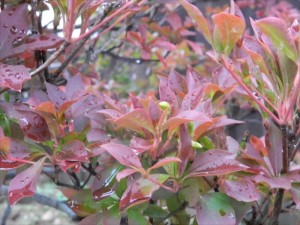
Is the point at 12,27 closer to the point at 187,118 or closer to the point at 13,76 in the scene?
the point at 13,76

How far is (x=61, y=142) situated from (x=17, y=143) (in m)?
0.08

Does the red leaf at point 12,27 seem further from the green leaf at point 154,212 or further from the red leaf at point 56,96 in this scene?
the green leaf at point 154,212

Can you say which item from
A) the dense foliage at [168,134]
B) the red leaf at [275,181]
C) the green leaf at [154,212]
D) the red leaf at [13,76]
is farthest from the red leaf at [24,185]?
the red leaf at [275,181]

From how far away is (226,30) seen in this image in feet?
2.27

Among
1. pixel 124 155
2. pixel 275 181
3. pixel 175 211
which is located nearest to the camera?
pixel 124 155

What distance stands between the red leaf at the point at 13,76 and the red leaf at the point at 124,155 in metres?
0.18

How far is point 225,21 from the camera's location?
26.8 inches

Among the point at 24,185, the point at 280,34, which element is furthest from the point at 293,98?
the point at 24,185

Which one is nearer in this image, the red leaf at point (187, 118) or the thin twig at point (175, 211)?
the red leaf at point (187, 118)

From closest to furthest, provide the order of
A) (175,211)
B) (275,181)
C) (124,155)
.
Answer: (124,155), (275,181), (175,211)

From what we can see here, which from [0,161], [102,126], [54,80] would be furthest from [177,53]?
[0,161]

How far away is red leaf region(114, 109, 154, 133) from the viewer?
2.18 ft

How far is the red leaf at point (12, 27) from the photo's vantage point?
0.82m

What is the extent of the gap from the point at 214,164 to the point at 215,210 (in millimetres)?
75
